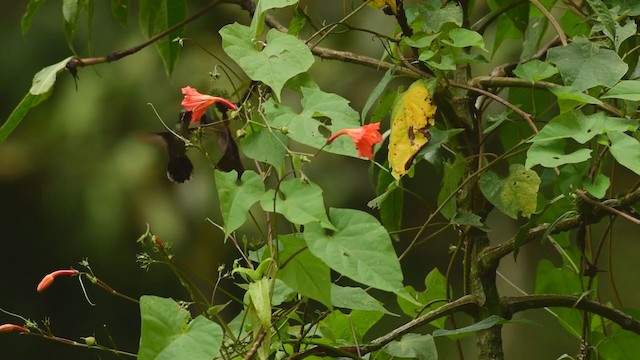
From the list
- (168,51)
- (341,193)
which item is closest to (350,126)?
(168,51)

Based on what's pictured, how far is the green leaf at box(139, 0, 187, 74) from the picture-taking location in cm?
109

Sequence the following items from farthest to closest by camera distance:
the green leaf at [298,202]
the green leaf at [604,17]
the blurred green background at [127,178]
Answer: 1. the blurred green background at [127,178]
2. the green leaf at [604,17]
3. the green leaf at [298,202]

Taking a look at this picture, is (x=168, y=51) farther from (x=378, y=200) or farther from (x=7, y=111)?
(x=7, y=111)

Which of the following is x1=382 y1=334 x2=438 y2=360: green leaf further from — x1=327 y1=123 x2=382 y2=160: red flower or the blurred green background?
the blurred green background

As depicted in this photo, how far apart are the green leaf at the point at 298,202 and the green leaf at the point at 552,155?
0.52ft

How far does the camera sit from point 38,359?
4016mm

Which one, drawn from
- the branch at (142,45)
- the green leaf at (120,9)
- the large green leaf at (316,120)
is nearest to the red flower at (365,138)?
the large green leaf at (316,120)

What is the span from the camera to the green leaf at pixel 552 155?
71 centimetres

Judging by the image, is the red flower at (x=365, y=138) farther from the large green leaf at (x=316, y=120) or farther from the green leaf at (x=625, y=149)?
the green leaf at (x=625, y=149)

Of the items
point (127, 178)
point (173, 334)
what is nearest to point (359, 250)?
point (173, 334)

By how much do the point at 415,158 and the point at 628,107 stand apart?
0.18 metres

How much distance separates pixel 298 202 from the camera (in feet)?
2.28

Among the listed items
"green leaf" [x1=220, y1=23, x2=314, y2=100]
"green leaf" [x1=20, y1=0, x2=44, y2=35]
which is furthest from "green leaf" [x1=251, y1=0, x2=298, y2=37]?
"green leaf" [x1=20, y1=0, x2=44, y2=35]

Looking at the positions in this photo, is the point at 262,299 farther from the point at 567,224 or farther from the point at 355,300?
the point at 567,224
